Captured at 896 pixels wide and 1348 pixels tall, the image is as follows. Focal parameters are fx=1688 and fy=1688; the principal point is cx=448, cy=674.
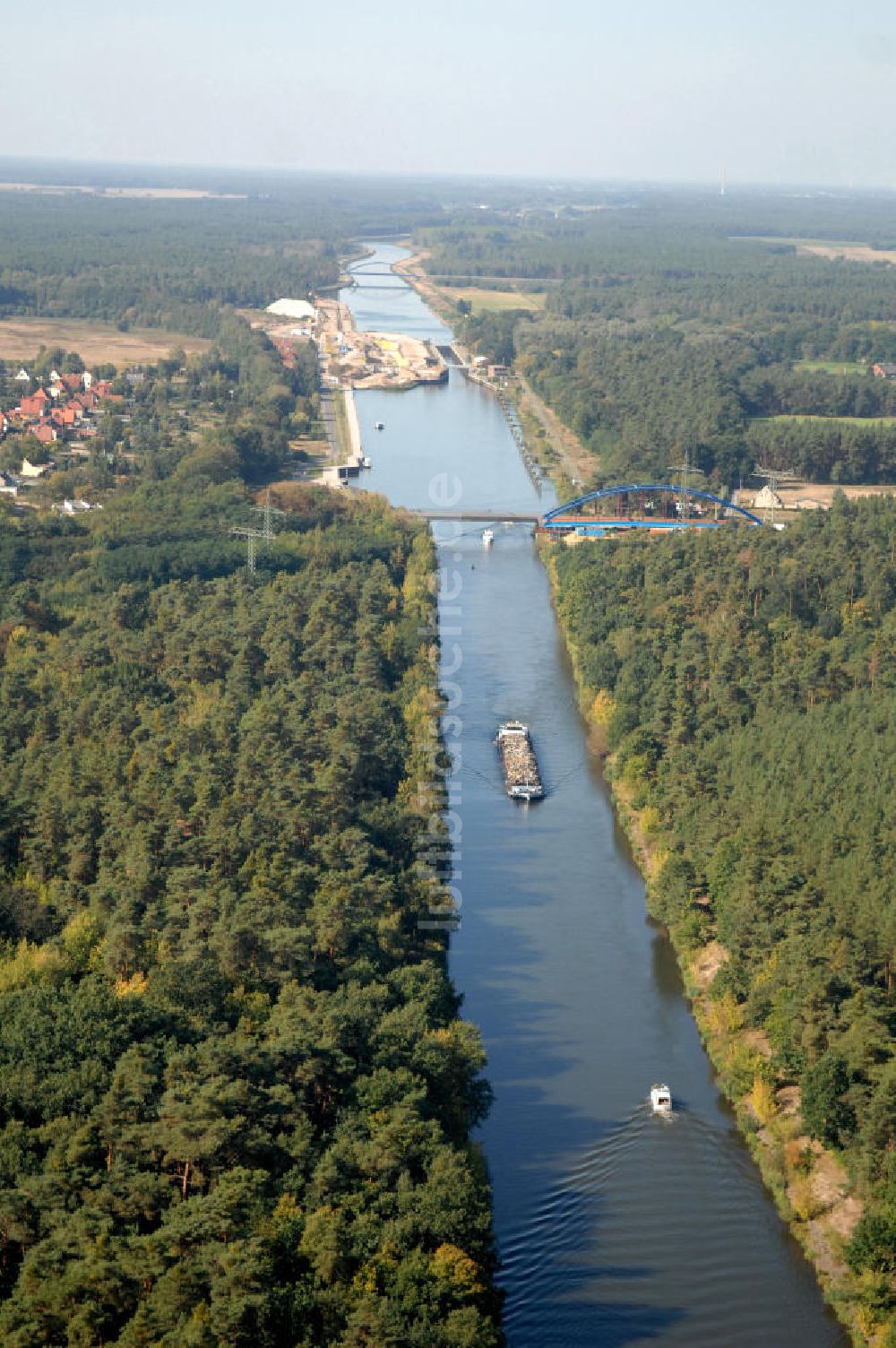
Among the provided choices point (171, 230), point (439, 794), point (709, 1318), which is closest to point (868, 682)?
point (439, 794)

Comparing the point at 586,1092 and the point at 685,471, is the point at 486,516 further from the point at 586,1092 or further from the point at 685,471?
the point at 586,1092

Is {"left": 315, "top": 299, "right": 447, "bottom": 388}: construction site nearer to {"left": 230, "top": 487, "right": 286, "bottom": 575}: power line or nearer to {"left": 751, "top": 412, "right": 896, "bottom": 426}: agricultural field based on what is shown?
{"left": 751, "top": 412, "right": 896, "bottom": 426}: agricultural field

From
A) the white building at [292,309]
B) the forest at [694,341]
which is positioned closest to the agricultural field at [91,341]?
the white building at [292,309]

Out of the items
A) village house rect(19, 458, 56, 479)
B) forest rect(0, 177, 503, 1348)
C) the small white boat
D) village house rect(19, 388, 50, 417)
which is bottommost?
the small white boat

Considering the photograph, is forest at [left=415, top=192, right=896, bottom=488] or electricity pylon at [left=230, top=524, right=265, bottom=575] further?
forest at [left=415, top=192, right=896, bottom=488]

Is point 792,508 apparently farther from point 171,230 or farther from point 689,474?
point 171,230

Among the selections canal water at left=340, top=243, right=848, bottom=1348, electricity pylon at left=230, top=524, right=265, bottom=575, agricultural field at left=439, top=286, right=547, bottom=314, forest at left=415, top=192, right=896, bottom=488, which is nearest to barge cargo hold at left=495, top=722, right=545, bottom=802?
canal water at left=340, top=243, right=848, bottom=1348
